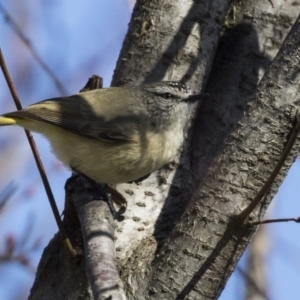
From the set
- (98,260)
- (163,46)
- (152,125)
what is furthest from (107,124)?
(98,260)

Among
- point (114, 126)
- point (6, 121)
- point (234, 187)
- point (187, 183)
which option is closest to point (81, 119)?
point (114, 126)

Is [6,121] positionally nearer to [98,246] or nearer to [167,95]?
[167,95]

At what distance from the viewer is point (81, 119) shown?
12.4ft

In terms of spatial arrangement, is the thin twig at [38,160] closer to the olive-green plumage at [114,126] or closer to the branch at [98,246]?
the branch at [98,246]

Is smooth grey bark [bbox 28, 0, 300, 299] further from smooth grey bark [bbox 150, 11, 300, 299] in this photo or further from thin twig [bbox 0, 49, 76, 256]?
thin twig [bbox 0, 49, 76, 256]

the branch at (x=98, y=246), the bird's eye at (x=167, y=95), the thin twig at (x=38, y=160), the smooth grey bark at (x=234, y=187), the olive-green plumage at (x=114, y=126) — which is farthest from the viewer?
the bird's eye at (x=167, y=95)

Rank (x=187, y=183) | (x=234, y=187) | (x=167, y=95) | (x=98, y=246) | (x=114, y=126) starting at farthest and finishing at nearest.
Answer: (x=167, y=95) → (x=114, y=126) → (x=187, y=183) → (x=234, y=187) → (x=98, y=246)

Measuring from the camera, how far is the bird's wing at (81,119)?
3.62 metres

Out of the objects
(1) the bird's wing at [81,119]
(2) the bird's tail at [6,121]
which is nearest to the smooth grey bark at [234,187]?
(1) the bird's wing at [81,119]

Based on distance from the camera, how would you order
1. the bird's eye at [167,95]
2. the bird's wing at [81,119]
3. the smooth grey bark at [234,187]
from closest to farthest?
the smooth grey bark at [234,187], the bird's wing at [81,119], the bird's eye at [167,95]

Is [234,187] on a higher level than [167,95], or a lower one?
lower

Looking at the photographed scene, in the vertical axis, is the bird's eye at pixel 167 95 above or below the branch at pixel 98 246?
above

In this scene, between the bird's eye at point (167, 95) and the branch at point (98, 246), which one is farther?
the bird's eye at point (167, 95)

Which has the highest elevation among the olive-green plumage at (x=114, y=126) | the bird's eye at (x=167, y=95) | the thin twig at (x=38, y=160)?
the bird's eye at (x=167, y=95)
